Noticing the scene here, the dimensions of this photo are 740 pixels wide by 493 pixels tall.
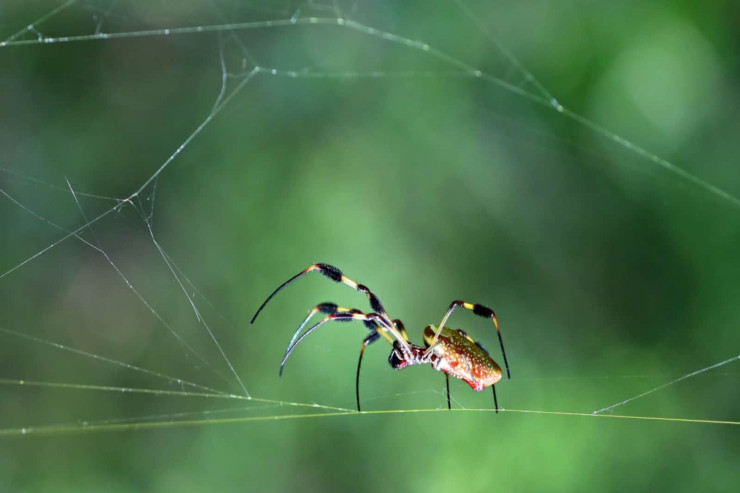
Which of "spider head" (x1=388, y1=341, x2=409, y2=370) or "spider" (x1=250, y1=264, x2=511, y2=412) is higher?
"spider" (x1=250, y1=264, x2=511, y2=412)

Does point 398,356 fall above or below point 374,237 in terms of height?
below

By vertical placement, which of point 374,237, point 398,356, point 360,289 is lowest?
point 398,356

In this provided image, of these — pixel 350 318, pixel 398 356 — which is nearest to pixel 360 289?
pixel 350 318

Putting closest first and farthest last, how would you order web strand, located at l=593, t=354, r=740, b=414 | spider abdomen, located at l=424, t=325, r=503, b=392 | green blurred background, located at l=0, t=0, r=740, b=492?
spider abdomen, located at l=424, t=325, r=503, b=392 → web strand, located at l=593, t=354, r=740, b=414 → green blurred background, located at l=0, t=0, r=740, b=492

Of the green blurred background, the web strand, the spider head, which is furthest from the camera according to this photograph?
the green blurred background

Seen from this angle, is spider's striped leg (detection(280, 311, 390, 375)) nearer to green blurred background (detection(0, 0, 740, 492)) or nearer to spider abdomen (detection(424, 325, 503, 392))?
spider abdomen (detection(424, 325, 503, 392))

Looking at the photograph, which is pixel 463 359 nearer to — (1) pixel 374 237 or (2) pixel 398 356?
(2) pixel 398 356

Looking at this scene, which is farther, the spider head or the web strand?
the web strand

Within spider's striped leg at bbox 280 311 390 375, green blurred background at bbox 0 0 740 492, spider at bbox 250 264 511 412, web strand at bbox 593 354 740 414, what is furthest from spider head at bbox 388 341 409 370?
web strand at bbox 593 354 740 414

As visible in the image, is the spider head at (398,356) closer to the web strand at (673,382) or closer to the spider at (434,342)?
the spider at (434,342)
